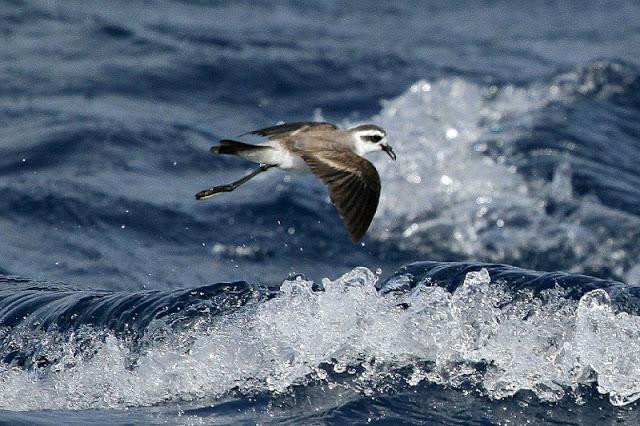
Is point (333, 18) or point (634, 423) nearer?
point (634, 423)

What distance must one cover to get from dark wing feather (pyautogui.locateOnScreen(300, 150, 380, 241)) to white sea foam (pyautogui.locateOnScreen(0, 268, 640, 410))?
37 centimetres

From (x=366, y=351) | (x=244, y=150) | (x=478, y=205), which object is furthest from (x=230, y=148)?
(x=478, y=205)

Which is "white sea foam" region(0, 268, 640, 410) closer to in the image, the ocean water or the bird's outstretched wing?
the ocean water

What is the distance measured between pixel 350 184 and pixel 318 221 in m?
4.10

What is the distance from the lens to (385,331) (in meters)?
5.86

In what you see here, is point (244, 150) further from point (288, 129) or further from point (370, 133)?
point (370, 133)

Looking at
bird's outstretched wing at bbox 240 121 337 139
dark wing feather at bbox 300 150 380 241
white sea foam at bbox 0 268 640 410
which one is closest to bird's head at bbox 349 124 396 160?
bird's outstretched wing at bbox 240 121 337 139

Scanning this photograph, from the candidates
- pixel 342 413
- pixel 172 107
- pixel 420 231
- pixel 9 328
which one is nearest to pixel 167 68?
pixel 172 107

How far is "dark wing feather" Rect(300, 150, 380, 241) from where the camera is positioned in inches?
226

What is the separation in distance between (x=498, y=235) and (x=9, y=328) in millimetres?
4958

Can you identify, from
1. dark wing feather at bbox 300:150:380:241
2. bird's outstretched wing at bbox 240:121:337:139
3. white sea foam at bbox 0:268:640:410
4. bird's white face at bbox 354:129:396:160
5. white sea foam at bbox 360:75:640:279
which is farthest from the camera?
white sea foam at bbox 360:75:640:279

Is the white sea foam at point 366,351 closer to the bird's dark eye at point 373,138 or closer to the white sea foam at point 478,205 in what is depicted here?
the bird's dark eye at point 373,138

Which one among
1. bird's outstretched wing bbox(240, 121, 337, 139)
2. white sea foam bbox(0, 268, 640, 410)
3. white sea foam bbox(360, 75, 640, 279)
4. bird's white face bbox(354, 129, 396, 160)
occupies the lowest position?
white sea foam bbox(360, 75, 640, 279)

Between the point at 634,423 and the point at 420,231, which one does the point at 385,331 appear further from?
the point at 420,231
